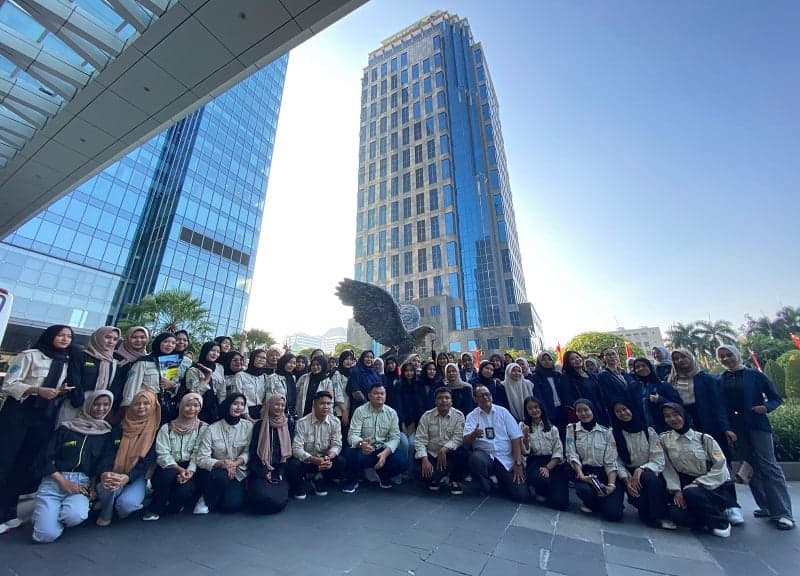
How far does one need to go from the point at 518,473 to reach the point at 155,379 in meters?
4.30

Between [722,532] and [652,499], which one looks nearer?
[722,532]

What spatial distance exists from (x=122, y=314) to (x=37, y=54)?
30.3m

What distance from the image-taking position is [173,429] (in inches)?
134

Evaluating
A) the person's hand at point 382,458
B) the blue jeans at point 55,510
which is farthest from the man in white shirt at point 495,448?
the blue jeans at point 55,510

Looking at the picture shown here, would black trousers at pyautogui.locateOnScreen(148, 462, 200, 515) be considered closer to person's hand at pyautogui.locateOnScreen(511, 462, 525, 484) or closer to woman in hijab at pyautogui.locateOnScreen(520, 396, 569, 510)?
person's hand at pyautogui.locateOnScreen(511, 462, 525, 484)

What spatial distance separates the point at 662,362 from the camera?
519 cm

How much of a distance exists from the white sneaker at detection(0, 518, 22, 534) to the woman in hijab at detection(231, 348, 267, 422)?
189 centimetres

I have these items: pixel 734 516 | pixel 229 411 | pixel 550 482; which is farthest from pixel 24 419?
pixel 734 516

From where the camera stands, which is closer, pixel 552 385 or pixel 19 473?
pixel 19 473

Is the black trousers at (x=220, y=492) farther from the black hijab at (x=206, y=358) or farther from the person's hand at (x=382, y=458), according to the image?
the person's hand at (x=382, y=458)

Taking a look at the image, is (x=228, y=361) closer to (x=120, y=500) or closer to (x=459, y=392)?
(x=120, y=500)

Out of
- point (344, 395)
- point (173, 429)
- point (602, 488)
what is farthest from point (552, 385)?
point (173, 429)

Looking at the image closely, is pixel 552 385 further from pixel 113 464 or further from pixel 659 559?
pixel 113 464

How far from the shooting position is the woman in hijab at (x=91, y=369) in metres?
3.12
